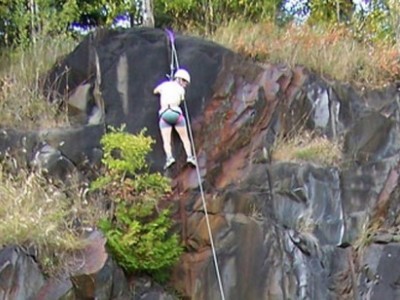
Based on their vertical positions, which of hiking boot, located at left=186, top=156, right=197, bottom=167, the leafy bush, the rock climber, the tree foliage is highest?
the tree foliage

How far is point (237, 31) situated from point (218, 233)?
276 centimetres

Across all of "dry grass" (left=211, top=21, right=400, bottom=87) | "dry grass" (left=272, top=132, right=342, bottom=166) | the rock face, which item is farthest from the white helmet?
"dry grass" (left=272, top=132, right=342, bottom=166)

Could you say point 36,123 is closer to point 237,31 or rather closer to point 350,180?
point 237,31

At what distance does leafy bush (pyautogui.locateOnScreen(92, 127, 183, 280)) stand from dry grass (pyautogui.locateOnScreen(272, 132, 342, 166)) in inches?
51.9

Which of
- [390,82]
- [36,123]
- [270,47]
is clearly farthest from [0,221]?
[390,82]

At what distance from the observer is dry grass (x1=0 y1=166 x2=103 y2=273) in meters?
4.56

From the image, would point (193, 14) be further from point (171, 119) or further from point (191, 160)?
point (191, 160)

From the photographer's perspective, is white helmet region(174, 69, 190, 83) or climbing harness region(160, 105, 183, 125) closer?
climbing harness region(160, 105, 183, 125)

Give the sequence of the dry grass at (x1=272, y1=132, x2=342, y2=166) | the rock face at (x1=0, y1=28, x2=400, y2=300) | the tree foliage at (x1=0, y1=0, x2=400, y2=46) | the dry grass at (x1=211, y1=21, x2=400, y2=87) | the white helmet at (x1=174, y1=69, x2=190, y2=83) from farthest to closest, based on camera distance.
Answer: the tree foliage at (x1=0, y1=0, x2=400, y2=46), the dry grass at (x1=211, y1=21, x2=400, y2=87), the dry grass at (x1=272, y1=132, x2=342, y2=166), the white helmet at (x1=174, y1=69, x2=190, y2=83), the rock face at (x1=0, y1=28, x2=400, y2=300)

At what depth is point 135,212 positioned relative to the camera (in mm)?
5445

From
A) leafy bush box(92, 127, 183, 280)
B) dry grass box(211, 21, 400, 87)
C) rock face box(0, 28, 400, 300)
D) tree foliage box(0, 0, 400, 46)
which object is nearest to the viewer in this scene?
leafy bush box(92, 127, 183, 280)

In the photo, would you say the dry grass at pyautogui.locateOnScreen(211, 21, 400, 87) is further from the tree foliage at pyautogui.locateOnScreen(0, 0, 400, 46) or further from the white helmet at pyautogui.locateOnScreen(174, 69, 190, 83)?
the white helmet at pyautogui.locateOnScreen(174, 69, 190, 83)

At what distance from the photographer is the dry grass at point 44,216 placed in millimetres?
4562

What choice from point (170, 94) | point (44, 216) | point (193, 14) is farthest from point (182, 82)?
point (193, 14)
